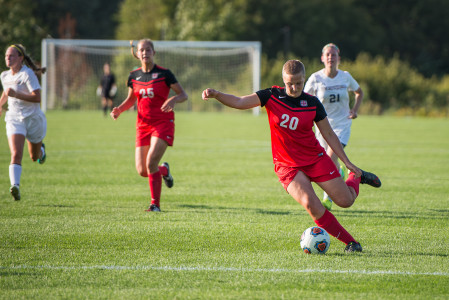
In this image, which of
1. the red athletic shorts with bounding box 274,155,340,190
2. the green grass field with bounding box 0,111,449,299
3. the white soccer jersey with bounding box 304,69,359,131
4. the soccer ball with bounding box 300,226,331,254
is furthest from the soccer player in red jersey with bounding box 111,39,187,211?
the soccer ball with bounding box 300,226,331,254

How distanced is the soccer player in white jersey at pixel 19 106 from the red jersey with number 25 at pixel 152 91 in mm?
1442

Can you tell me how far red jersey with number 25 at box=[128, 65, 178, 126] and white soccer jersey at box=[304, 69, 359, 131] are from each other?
7.02ft

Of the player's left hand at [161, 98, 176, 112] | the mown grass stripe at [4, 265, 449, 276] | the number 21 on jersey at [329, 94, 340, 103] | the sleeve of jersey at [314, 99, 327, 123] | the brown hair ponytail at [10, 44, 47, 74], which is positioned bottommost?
the mown grass stripe at [4, 265, 449, 276]

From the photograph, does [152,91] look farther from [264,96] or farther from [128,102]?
[264,96]

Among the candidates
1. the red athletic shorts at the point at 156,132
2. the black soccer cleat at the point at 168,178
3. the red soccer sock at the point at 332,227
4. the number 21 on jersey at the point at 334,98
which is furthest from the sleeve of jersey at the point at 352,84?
the red soccer sock at the point at 332,227

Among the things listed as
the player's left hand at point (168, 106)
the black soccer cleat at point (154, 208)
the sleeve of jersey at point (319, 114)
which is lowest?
the black soccer cleat at point (154, 208)

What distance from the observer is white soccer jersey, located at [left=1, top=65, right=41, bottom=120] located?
353 inches

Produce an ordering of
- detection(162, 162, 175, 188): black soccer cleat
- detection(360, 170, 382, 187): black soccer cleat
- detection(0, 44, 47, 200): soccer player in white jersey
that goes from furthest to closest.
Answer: detection(162, 162, 175, 188): black soccer cleat
detection(0, 44, 47, 200): soccer player in white jersey
detection(360, 170, 382, 187): black soccer cleat

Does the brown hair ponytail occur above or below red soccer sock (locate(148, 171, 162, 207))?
above

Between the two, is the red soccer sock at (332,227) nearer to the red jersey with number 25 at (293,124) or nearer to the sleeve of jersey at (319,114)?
the red jersey with number 25 at (293,124)

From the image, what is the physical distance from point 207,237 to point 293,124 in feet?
5.29

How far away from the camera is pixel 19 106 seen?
9148 millimetres

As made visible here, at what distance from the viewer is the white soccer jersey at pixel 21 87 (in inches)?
353

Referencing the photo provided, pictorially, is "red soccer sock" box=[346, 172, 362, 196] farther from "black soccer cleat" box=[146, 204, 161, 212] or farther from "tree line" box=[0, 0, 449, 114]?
"tree line" box=[0, 0, 449, 114]
